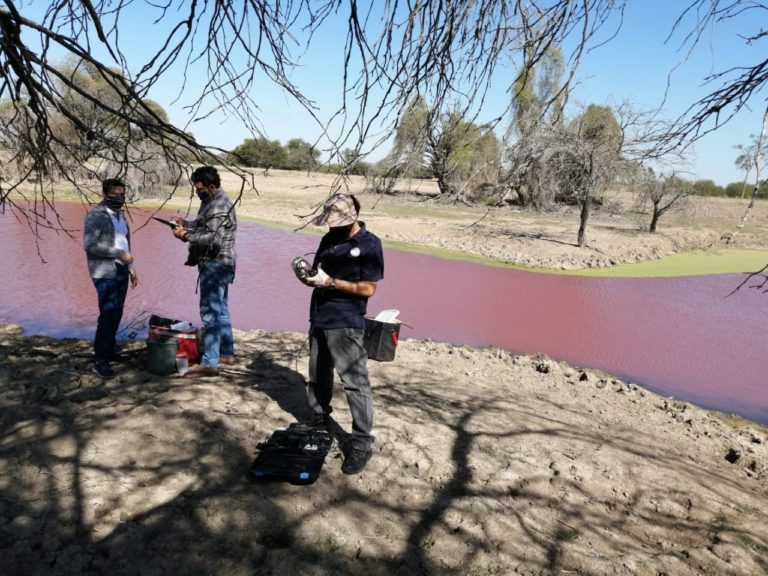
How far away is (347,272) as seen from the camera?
3330 millimetres

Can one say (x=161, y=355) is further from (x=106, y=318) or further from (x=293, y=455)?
(x=293, y=455)

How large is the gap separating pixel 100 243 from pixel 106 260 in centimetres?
14

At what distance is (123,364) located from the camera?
4.53 m

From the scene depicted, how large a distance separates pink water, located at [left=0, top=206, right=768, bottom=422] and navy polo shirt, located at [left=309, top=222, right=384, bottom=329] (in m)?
3.61

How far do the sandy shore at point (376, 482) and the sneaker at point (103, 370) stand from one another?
0.39ft

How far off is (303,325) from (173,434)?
4.42 metres

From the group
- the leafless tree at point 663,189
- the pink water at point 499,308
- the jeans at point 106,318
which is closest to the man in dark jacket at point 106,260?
the jeans at point 106,318

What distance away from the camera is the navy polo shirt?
332cm

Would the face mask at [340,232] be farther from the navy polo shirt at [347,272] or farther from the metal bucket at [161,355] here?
the metal bucket at [161,355]

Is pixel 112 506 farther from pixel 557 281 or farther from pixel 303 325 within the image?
pixel 557 281

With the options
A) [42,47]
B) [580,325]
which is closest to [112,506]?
[42,47]

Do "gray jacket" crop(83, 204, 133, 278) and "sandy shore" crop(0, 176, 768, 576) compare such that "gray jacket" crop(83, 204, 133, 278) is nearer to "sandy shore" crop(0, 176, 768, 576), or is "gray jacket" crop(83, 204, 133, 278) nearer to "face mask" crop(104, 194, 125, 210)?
"face mask" crop(104, 194, 125, 210)

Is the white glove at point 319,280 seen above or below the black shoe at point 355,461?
above

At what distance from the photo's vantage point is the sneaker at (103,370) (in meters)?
4.19
